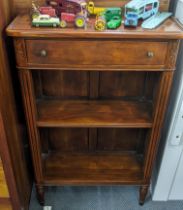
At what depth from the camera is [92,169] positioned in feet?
4.45

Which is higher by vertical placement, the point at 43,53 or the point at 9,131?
the point at 43,53

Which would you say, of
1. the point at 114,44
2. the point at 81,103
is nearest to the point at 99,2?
the point at 114,44

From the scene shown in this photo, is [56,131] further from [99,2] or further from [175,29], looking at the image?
[175,29]

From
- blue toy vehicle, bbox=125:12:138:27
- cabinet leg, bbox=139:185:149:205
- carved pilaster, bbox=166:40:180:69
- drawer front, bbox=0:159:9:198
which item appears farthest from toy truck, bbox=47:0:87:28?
cabinet leg, bbox=139:185:149:205

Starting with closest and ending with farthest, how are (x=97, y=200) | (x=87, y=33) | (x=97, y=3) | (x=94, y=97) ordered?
(x=87, y=33) < (x=97, y=3) < (x=94, y=97) < (x=97, y=200)

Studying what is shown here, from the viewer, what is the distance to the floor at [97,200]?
1.38 meters

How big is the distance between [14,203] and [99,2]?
1.04 m

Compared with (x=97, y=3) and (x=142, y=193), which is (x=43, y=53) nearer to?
(x=97, y=3)

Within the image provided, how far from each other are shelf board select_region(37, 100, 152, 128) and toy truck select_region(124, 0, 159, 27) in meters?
0.43

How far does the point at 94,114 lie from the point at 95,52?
356 mm

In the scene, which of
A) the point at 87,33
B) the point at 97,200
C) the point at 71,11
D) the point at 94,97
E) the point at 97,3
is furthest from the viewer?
the point at 97,200

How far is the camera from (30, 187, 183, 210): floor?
1.38 meters

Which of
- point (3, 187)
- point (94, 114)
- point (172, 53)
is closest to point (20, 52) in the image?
point (94, 114)

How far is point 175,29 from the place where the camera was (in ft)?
→ 2.88
